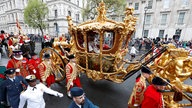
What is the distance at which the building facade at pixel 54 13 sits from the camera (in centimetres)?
2886

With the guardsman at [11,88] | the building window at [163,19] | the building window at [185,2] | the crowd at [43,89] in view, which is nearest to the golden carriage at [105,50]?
the crowd at [43,89]

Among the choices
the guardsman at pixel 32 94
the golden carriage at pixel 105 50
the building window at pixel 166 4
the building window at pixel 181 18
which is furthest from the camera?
the building window at pixel 166 4

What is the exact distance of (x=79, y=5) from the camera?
119 feet

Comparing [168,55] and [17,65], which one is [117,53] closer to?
[168,55]

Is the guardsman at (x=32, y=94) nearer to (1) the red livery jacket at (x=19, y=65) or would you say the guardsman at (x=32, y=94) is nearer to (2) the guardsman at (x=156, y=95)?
(1) the red livery jacket at (x=19, y=65)

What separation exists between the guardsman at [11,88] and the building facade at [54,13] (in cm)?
1989

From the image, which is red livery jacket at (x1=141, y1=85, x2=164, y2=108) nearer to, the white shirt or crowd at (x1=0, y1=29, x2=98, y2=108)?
crowd at (x1=0, y1=29, x2=98, y2=108)

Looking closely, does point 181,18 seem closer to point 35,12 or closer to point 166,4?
point 166,4

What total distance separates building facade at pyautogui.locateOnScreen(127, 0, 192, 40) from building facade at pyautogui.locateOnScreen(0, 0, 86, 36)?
12.7m

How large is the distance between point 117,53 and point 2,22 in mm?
61046

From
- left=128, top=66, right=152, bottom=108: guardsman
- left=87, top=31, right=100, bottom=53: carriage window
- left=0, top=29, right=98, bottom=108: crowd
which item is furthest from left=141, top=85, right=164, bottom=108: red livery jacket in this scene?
left=87, top=31, right=100, bottom=53: carriage window

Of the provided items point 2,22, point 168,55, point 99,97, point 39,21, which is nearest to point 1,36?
point 99,97

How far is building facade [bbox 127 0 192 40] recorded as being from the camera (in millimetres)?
20039

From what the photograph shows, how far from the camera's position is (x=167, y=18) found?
70.8 feet
